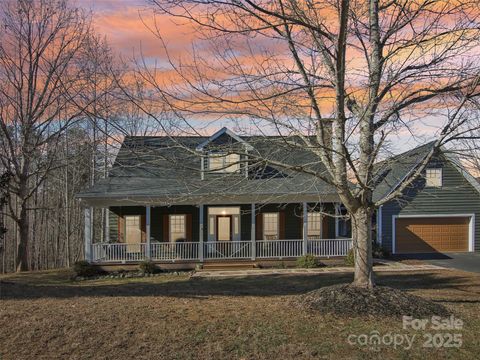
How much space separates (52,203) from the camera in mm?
39031

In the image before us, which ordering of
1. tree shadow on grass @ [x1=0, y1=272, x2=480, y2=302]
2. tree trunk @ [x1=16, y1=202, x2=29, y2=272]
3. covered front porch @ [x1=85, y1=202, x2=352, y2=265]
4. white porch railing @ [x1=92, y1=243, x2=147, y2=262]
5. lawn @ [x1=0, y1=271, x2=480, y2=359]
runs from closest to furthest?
lawn @ [x1=0, y1=271, x2=480, y2=359] < tree shadow on grass @ [x1=0, y1=272, x2=480, y2=302] < white porch railing @ [x1=92, y1=243, x2=147, y2=262] < covered front porch @ [x1=85, y1=202, x2=352, y2=265] < tree trunk @ [x1=16, y1=202, x2=29, y2=272]

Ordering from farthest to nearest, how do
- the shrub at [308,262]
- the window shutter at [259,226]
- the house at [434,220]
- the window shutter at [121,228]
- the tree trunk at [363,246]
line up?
the house at [434,220]
the window shutter at [259,226]
the window shutter at [121,228]
the shrub at [308,262]
the tree trunk at [363,246]

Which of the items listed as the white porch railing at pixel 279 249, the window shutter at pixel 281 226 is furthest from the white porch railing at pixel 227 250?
the window shutter at pixel 281 226

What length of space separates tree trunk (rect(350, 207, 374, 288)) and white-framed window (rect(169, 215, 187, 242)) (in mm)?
13914

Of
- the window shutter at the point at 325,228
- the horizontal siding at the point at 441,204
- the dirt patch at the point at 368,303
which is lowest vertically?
the dirt patch at the point at 368,303

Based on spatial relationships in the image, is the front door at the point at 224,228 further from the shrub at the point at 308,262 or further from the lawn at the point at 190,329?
the lawn at the point at 190,329

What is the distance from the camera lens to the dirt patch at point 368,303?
729 cm

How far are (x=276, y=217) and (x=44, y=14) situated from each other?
14.2 m

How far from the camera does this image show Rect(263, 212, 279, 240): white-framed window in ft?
72.0

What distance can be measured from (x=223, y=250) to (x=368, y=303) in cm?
1395

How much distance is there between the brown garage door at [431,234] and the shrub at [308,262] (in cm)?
658

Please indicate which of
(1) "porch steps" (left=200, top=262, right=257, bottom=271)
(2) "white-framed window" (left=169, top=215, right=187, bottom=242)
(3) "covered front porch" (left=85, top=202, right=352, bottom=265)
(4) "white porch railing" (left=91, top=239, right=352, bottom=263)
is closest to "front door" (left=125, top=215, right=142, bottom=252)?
(3) "covered front porch" (left=85, top=202, right=352, bottom=265)

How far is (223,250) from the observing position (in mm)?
21125

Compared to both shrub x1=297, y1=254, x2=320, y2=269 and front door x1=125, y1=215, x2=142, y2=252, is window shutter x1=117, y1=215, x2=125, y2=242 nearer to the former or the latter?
front door x1=125, y1=215, x2=142, y2=252
